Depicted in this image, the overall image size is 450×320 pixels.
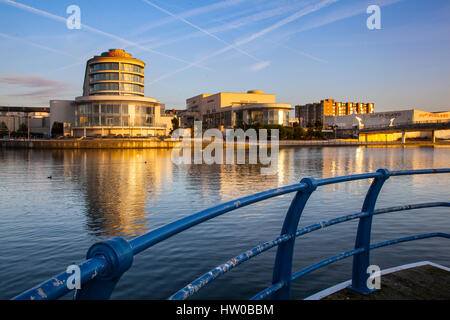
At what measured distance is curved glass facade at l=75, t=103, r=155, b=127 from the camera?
101438mm

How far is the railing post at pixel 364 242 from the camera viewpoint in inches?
165

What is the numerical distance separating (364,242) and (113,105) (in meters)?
104

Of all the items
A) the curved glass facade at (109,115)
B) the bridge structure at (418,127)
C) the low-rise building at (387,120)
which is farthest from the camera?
the low-rise building at (387,120)

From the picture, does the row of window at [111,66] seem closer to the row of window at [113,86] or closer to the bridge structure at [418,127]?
the row of window at [113,86]

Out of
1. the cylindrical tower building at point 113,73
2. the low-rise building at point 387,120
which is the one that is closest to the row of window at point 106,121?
the cylindrical tower building at point 113,73

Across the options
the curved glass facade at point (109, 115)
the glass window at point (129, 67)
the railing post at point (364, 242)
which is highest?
the glass window at point (129, 67)

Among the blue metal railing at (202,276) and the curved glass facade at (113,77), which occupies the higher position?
the curved glass facade at (113,77)

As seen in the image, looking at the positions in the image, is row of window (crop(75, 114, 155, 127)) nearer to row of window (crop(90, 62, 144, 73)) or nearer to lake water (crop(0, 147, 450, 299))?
row of window (crop(90, 62, 144, 73))

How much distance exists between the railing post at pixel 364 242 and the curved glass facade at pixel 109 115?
10265 cm

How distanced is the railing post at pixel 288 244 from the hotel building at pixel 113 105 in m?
100

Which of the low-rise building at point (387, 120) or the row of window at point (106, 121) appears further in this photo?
the low-rise building at point (387, 120)

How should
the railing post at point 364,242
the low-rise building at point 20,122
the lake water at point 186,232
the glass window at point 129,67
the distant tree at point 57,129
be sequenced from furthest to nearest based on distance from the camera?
1. the low-rise building at point 20,122
2. the distant tree at point 57,129
3. the glass window at point 129,67
4. the lake water at point 186,232
5. the railing post at point 364,242

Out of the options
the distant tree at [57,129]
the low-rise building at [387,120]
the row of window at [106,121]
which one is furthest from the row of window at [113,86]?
the low-rise building at [387,120]
